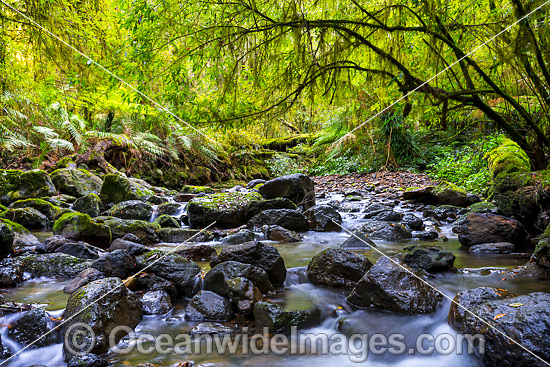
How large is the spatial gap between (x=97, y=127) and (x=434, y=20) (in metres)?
12.3

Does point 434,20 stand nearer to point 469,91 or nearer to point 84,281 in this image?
point 469,91

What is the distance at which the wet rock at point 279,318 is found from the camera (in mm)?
2709

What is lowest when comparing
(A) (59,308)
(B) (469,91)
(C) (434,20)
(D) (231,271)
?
(A) (59,308)

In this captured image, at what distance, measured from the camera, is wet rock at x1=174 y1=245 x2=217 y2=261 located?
4.48 metres

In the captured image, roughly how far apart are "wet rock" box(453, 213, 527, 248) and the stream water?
0.51 meters

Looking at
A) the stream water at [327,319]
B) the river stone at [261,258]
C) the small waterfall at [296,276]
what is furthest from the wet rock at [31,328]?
the small waterfall at [296,276]

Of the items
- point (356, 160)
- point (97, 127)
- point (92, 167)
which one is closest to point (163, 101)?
point (92, 167)

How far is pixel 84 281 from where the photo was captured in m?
3.30

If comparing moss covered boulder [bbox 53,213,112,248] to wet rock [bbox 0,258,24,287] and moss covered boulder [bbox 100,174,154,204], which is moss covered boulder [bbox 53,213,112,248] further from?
moss covered boulder [bbox 100,174,154,204]

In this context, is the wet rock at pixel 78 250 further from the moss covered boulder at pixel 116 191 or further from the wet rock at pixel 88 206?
the moss covered boulder at pixel 116 191

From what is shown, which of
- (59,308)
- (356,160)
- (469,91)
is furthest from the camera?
(356,160)

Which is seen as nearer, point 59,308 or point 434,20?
point 59,308

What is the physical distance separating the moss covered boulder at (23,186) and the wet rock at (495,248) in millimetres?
9133

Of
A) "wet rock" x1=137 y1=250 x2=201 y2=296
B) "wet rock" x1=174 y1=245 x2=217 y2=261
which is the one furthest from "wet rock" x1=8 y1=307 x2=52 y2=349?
"wet rock" x1=174 y1=245 x2=217 y2=261
